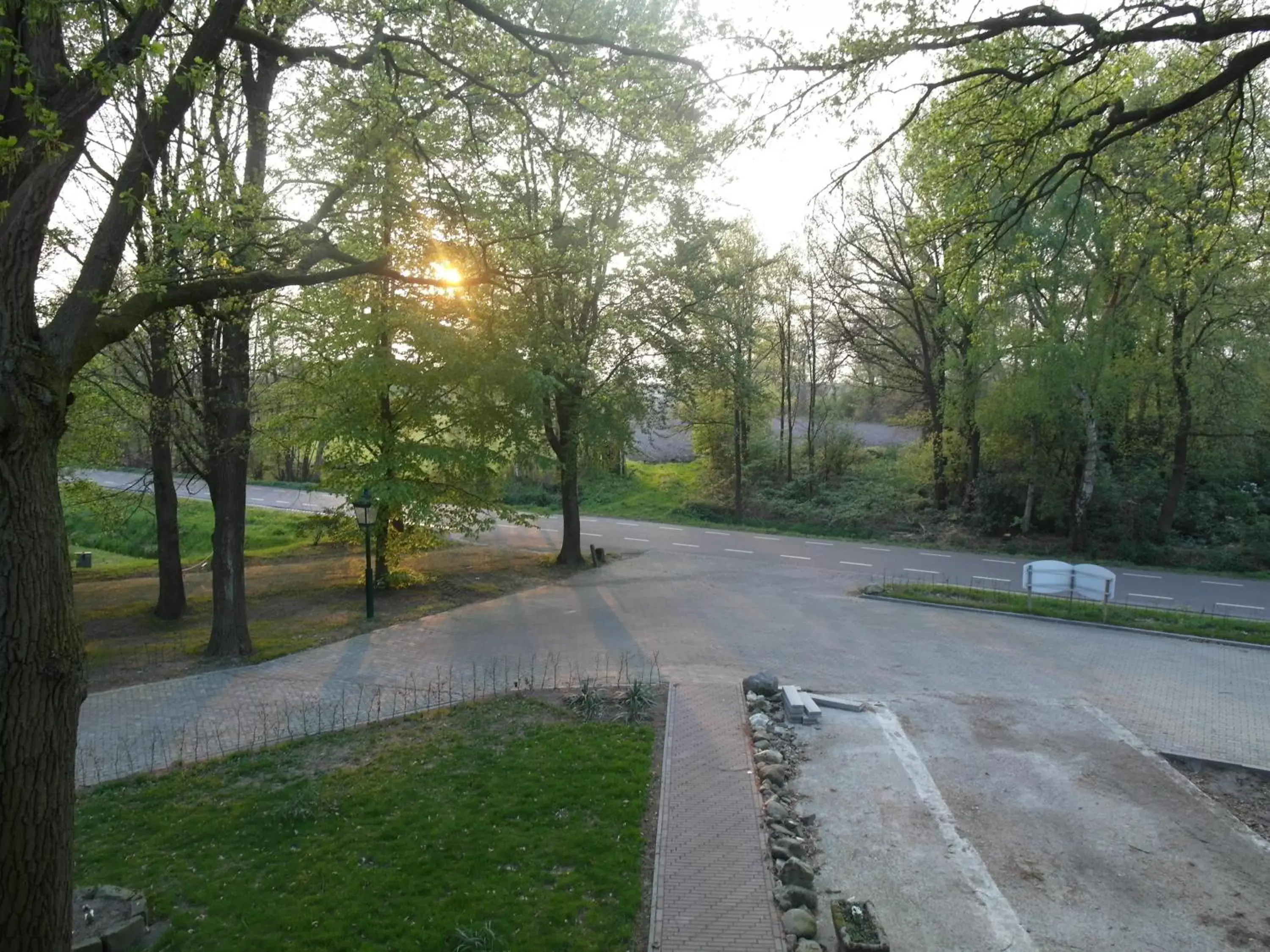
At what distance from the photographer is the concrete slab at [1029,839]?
5328 mm

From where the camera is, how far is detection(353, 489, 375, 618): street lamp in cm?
1432

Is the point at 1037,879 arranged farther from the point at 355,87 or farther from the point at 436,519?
the point at 436,519

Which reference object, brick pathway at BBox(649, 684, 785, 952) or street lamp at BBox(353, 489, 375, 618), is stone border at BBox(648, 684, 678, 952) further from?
street lamp at BBox(353, 489, 375, 618)

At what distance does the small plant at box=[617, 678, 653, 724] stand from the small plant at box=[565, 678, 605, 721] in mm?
257

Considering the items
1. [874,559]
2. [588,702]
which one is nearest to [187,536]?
[874,559]

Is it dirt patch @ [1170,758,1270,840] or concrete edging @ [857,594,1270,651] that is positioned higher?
concrete edging @ [857,594,1270,651]

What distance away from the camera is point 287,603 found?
16.9m

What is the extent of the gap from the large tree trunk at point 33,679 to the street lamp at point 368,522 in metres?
10.4

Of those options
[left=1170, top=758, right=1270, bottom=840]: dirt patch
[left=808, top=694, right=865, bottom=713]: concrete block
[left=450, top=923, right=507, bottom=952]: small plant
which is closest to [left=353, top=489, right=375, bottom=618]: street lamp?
[left=808, top=694, right=865, bottom=713]: concrete block

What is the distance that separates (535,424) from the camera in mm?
17625

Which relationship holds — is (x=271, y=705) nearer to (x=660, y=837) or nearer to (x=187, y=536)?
(x=660, y=837)

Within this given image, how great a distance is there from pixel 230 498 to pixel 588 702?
6543 millimetres

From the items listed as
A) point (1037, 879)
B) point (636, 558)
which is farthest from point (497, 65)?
point (636, 558)

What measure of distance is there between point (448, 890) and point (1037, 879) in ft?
14.3
